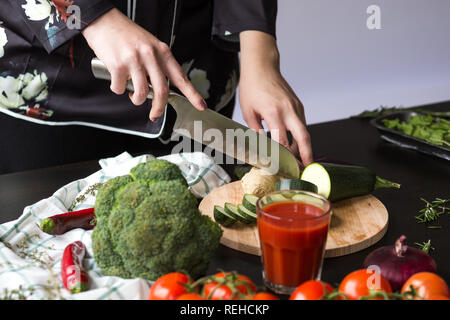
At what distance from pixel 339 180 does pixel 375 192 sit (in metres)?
0.25

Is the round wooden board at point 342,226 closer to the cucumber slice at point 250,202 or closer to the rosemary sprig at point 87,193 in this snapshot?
the cucumber slice at point 250,202

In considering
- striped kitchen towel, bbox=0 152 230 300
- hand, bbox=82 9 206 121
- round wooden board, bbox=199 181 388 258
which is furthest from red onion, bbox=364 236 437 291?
hand, bbox=82 9 206 121

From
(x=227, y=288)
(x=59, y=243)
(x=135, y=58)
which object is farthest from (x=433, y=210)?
(x=59, y=243)

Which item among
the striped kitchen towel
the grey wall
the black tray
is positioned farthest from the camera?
the grey wall

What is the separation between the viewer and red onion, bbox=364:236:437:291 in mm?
1224

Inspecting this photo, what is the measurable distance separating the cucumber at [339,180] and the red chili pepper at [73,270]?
29.5 inches

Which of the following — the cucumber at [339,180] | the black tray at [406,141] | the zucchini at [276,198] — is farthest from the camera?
the black tray at [406,141]

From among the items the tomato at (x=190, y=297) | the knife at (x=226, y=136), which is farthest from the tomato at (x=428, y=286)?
the knife at (x=226, y=136)

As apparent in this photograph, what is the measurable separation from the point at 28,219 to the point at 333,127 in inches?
57.5

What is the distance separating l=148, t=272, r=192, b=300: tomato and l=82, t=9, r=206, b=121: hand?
0.58 metres

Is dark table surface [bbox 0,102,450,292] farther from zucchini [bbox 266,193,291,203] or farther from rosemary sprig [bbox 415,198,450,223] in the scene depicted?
zucchini [bbox 266,193,291,203]

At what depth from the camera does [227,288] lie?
3.52ft

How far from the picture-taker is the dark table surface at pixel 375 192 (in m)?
1.45

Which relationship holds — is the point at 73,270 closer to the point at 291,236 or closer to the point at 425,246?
the point at 291,236
